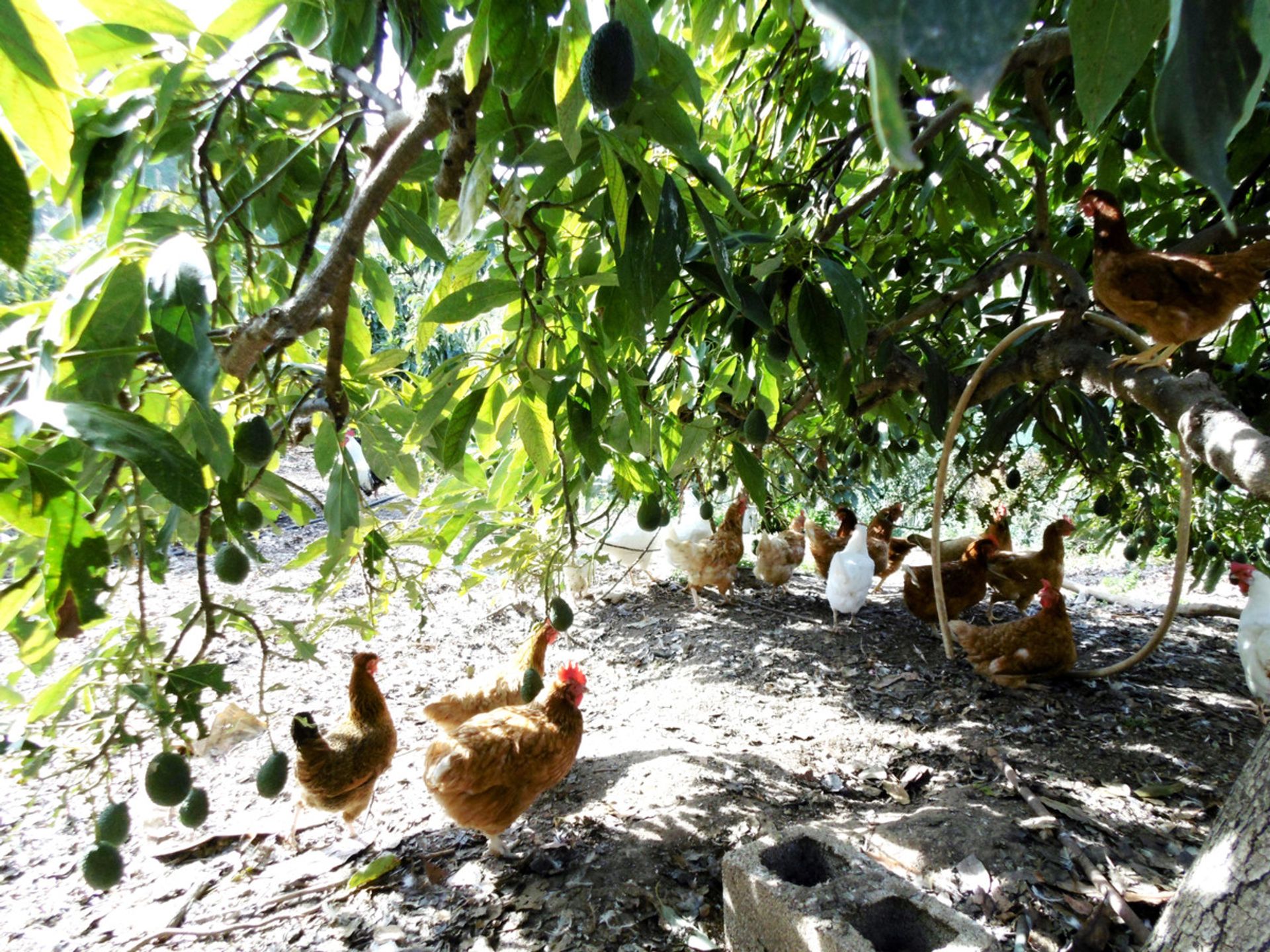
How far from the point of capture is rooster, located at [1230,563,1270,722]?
8.97 feet

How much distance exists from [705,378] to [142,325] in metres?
1.49

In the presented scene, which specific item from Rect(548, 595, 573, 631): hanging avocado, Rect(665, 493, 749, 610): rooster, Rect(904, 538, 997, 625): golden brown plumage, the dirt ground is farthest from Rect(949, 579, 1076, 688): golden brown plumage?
Rect(548, 595, 573, 631): hanging avocado

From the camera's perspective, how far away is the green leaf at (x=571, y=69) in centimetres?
49

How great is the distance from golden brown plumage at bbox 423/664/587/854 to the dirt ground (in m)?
0.16

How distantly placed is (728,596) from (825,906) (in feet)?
11.3

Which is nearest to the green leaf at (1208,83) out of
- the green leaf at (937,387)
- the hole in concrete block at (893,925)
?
the green leaf at (937,387)

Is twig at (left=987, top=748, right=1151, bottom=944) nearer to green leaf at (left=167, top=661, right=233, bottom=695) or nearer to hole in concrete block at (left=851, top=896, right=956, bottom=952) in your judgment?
hole in concrete block at (left=851, top=896, right=956, bottom=952)

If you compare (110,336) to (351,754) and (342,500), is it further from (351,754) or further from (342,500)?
(351,754)

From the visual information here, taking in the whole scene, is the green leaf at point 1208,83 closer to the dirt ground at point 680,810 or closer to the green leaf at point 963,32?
the green leaf at point 963,32

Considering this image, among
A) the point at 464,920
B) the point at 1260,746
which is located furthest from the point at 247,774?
the point at 1260,746

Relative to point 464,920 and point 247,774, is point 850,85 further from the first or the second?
point 247,774

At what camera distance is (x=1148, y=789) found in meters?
2.25

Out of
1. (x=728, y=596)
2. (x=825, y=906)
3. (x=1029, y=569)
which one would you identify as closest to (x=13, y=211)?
(x=825, y=906)

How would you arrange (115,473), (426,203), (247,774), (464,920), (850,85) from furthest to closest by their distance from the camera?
(247,774) < (464,920) < (850,85) < (426,203) < (115,473)
